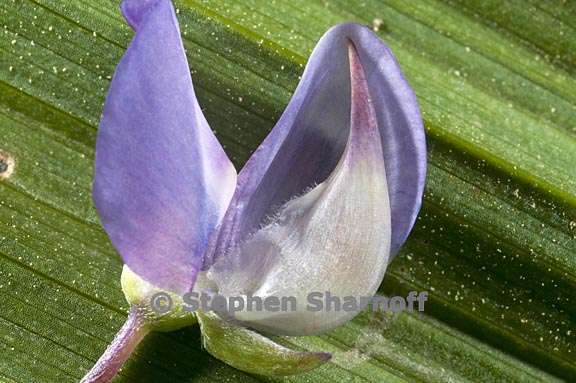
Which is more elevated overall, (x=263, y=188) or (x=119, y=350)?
(x=263, y=188)

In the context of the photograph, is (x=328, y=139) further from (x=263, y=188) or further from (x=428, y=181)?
(x=428, y=181)

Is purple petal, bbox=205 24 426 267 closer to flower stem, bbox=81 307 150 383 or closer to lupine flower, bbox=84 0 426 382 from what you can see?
lupine flower, bbox=84 0 426 382

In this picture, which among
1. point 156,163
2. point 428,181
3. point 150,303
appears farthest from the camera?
point 428,181

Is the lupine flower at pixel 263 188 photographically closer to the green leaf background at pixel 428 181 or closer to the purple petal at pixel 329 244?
the purple petal at pixel 329 244

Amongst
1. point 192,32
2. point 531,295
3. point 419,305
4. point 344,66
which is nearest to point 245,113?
point 192,32

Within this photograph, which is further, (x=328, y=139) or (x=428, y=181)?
(x=428, y=181)

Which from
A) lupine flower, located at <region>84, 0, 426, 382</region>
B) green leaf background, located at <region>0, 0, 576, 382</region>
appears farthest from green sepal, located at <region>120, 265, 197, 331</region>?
green leaf background, located at <region>0, 0, 576, 382</region>

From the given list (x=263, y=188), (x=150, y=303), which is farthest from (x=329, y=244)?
(x=150, y=303)
